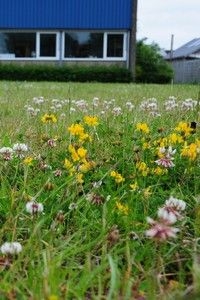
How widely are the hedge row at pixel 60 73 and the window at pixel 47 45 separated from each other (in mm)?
3880

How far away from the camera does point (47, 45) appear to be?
30.1 m

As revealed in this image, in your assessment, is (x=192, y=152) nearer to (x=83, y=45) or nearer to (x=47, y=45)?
(x=83, y=45)

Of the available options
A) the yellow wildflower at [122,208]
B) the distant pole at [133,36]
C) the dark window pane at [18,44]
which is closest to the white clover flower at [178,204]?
the yellow wildflower at [122,208]

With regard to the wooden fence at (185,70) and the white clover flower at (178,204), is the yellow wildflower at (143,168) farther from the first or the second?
the wooden fence at (185,70)

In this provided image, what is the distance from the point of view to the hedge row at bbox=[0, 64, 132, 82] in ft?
84.9

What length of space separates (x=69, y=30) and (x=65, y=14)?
0.82 metres

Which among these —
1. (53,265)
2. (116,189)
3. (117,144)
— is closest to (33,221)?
(53,265)

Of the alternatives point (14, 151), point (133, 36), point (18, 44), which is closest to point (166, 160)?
point (14, 151)

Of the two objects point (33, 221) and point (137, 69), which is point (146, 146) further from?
point (137, 69)

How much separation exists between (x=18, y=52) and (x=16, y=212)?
95.2ft

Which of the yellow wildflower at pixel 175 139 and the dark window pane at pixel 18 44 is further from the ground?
the dark window pane at pixel 18 44

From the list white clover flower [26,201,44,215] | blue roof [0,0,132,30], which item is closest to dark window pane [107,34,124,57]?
blue roof [0,0,132,30]

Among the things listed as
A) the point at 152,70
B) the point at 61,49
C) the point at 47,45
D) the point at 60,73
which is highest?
the point at 47,45

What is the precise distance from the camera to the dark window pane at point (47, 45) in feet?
98.5
